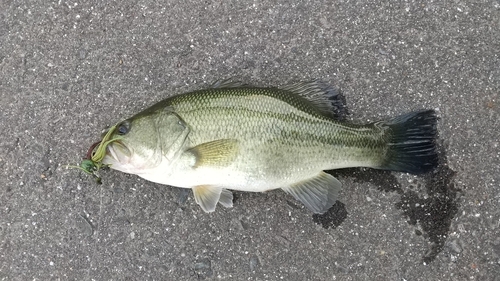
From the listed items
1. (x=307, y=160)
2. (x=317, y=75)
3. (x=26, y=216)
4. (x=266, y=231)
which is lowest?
(x=266, y=231)

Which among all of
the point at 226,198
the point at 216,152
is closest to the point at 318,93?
the point at 216,152

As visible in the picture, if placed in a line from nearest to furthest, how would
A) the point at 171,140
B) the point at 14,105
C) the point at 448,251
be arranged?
the point at 171,140 < the point at 448,251 < the point at 14,105

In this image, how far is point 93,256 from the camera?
3.44m

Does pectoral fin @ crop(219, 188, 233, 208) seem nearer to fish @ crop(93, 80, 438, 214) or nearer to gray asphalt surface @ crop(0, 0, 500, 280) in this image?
fish @ crop(93, 80, 438, 214)

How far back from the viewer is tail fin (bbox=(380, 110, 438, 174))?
317cm

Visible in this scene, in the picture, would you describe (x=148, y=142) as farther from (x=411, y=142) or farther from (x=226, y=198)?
(x=411, y=142)

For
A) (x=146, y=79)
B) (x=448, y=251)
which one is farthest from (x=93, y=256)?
(x=448, y=251)

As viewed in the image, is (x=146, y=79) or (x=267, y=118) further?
(x=146, y=79)

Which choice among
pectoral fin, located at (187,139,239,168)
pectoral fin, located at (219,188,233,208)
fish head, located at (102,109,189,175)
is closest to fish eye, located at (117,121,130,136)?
fish head, located at (102,109,189,175)

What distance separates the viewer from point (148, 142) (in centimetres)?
302

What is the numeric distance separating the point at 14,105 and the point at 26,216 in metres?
0.85

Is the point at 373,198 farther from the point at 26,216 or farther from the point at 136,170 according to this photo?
the point at 26,216

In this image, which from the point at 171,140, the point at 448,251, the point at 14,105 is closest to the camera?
the point at 171,140

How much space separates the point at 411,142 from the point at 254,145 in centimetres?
109
